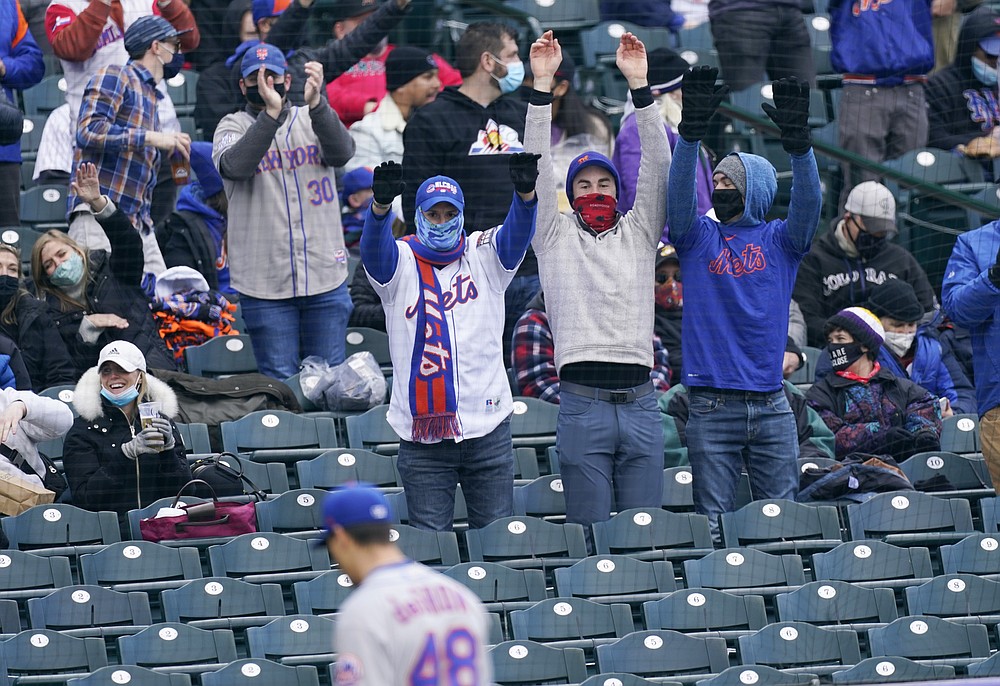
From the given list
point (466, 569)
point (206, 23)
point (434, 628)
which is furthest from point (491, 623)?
point (206, 23)

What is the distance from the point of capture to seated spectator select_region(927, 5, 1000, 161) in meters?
9.77

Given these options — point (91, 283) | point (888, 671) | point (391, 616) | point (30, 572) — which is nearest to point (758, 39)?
point (91, 283)

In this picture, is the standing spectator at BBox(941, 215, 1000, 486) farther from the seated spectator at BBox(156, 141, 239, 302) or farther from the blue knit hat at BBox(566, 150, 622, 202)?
the seated spectator at BBox(156, 141, 239, 302)

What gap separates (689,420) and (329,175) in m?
2.02

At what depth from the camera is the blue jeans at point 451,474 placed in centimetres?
650

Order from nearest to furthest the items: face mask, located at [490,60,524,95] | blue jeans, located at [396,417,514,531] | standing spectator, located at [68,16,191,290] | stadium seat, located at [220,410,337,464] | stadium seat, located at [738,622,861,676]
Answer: stadium seat, located at [738,622,861,676] < blue jeans, located at [396,417,514,531] < stadium seat, located at [220,410,337,464] < standing spectator, located at [68,16,191,290] < face mask, located at [490,60,524,95]

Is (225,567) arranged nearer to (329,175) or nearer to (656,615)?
(656,615)

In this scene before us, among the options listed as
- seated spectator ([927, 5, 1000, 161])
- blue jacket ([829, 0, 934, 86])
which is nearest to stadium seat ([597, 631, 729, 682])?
blue jacket ([829, 0, 934, 86])

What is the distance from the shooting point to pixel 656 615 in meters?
6.28

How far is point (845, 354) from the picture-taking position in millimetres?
7383

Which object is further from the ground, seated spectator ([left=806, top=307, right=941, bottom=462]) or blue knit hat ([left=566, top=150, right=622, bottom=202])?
blue knit hat ([left=566, top=150, right=622, bottom=202])

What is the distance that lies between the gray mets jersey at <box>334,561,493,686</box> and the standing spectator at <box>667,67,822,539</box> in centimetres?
291

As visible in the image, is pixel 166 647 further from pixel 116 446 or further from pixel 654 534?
pixel 654 534

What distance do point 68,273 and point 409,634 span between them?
400cm
